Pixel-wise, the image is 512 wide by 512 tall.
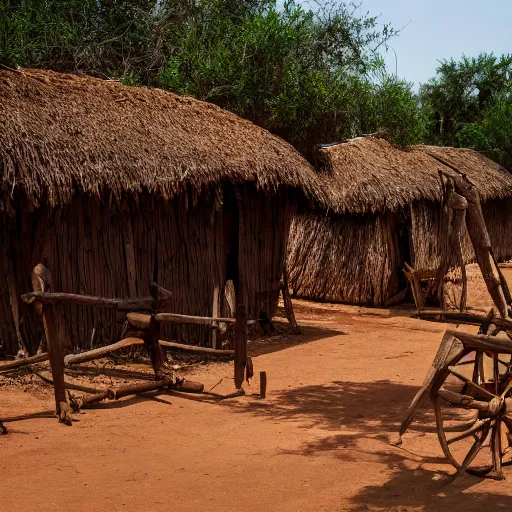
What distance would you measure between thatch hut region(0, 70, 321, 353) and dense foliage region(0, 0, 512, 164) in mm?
6312

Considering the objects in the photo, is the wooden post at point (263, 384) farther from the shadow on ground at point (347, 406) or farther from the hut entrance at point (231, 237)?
the hut entrance at point (231, 237)

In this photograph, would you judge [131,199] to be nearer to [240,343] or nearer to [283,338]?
[240,343]

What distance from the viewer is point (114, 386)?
7.98m

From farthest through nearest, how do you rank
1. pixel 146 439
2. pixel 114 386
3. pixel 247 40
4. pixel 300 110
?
pixel 300 110 → pixel 247 40 → pixel 114 386 → pixel 146 439

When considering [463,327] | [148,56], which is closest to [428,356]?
[463,327]

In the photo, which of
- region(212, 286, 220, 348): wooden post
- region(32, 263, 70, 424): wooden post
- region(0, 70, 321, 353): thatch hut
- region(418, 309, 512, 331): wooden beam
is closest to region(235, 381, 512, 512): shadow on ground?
region(418, 309, 512, 331): wooden beam

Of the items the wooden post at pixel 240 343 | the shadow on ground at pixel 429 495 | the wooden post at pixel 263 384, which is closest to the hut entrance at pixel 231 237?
the wooden post at pixel 240 343

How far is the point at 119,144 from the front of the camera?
28.9 feet

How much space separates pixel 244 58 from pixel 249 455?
1225 cm

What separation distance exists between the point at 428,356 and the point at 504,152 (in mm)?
14547

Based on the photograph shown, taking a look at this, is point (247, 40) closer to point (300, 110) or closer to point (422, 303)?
point (300, 110)

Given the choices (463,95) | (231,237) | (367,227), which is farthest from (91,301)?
(463,95)

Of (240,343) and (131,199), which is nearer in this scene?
(240,343)

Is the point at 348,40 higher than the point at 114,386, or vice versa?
the point at 348,40
